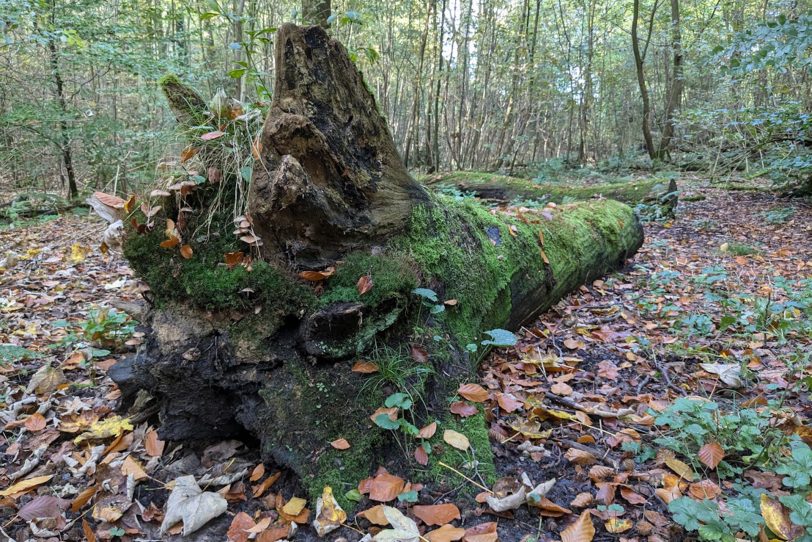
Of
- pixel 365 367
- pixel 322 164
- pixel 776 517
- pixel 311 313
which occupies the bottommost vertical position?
pixel 776 517

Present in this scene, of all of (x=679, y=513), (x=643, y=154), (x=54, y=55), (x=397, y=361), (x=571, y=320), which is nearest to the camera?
(x=679, y=513)

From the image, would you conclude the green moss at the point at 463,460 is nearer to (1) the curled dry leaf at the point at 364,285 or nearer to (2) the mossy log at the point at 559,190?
(1) the curled dry leaf at the point at 364,285

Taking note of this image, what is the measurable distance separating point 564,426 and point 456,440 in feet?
2.26

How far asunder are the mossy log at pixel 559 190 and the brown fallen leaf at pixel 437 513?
7275 mm

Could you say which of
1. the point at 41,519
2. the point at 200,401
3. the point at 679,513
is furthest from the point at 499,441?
the point at 41,519

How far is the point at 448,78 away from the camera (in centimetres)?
1316

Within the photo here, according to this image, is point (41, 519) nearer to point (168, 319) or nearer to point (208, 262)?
point (168, 319)

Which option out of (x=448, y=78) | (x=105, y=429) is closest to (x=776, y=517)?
(x=105, y=429)

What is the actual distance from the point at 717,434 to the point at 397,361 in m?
1.52

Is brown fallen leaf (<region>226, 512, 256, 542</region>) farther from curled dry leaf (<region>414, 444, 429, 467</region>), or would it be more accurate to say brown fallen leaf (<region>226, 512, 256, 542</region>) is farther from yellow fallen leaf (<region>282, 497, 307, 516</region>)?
curled dry leaf (<region>414, 444, 429, 467</region>)

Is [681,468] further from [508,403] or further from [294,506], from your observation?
[294,506]

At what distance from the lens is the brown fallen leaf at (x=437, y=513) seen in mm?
1729

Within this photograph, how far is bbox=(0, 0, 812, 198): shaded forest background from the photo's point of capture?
Result: 19.0 feet

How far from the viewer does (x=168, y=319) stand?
2275 millimetres
